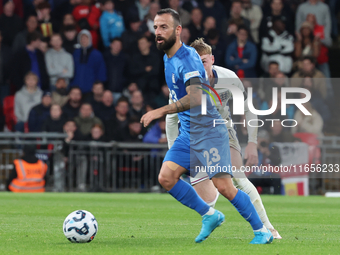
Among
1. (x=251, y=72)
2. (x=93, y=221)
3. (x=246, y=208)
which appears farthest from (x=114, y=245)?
(x=251, y=72)

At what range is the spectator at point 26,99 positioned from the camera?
16250 mm

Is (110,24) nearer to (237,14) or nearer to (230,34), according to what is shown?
(230,34)

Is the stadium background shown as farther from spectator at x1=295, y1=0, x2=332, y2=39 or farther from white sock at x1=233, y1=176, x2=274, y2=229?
white sock at x1=233, y1=176, x2=274, y2=229

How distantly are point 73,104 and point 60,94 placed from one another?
0.62 m

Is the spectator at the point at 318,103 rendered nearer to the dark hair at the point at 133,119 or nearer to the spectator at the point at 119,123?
the dark hair at the point at 133,119

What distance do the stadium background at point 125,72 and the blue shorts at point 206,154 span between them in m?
8.32

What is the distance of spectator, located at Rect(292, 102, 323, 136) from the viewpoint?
1516 centimetres

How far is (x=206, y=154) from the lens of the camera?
Answer: 607 centimetres

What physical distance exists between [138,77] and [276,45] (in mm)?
3972

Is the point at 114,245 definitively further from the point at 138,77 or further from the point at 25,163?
the point at 138,77

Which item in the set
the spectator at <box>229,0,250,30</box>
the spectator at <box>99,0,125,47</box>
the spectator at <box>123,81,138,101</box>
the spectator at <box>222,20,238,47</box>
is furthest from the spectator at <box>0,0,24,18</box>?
the spectator at <box>229,0,250,30</box>

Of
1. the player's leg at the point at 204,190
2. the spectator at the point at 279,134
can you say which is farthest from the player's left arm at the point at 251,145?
→ the spectator at the point at 279,134

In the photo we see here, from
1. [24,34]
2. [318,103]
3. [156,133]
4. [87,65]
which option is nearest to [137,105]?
[156,133]

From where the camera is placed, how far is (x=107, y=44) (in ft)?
58.4
